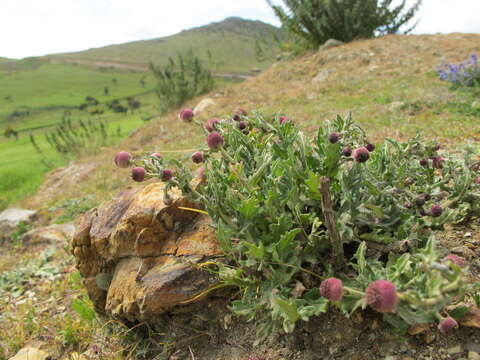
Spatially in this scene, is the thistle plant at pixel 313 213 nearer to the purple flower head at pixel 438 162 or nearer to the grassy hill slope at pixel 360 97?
the purple flower head at pixel 438 162

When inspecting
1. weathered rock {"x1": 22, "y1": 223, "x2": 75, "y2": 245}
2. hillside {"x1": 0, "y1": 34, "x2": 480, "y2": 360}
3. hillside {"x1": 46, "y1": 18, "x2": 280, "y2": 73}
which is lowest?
weathered rock {"x1": 22, "y1": 223, "x2": 75, "y2": 245}

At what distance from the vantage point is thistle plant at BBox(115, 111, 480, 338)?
1.89 m

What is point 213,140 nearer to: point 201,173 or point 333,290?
point 201,173

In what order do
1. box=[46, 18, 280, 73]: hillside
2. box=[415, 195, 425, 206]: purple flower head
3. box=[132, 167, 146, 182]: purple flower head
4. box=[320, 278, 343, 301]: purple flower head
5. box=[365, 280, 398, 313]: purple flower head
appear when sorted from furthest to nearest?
box=[46, 18, 280, 73]: hillside
box=[415, 195, 425, 206]: purple flower head
box=[132, 167, 146, 182]: purple flower head
box=[320, 278, 343, 301]: purple flower head
box=[365, 280, 398, 313]: purple flower head

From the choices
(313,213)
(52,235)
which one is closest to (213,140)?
(313,213)

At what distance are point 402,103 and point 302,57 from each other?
8.23 m

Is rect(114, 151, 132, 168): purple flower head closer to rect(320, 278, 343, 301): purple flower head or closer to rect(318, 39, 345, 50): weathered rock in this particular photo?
rect(320, 278, 343, 301): purple flower head

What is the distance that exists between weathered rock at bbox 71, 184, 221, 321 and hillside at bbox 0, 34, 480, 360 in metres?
0.19

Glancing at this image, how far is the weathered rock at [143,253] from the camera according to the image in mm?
2428

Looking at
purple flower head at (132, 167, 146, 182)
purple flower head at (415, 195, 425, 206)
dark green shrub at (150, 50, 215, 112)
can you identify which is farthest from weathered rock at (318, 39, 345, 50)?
purple flower head at (132, 167, 146, 182)

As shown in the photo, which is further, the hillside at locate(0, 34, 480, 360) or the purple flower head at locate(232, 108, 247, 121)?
the purple flower head at locate(232, 108, 247, 121)

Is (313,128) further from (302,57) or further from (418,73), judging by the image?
(302,57)

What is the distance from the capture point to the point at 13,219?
7.79 metres

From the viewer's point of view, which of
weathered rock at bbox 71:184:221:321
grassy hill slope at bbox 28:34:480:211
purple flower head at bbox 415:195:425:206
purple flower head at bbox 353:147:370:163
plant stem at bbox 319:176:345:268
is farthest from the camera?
grassy hill slope at bbox 28:34:480:211
